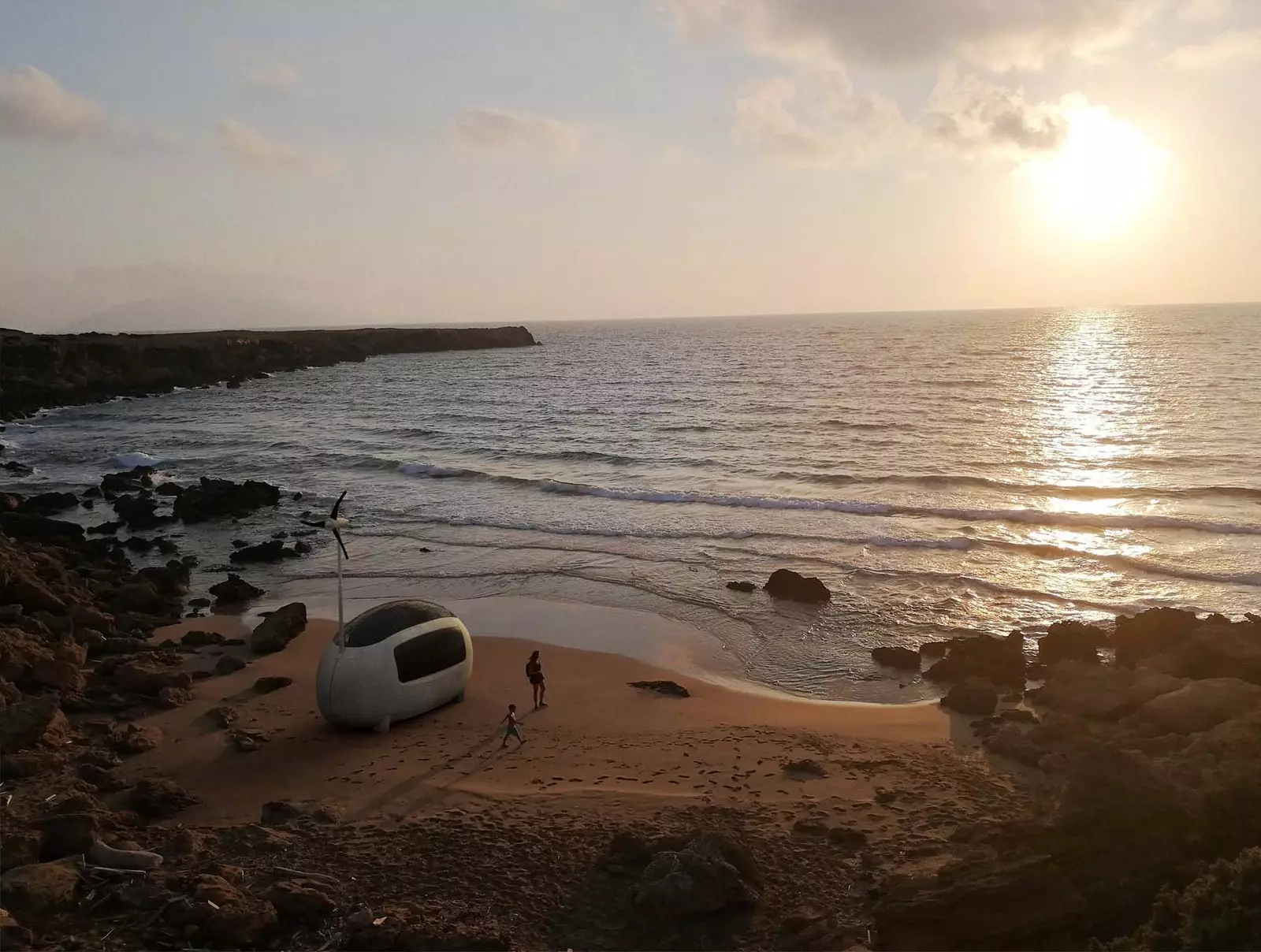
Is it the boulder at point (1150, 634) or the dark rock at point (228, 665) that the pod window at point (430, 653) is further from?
the boulder at point (1150, 634)

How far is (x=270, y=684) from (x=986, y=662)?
14342 millimetres

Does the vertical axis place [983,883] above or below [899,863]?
above

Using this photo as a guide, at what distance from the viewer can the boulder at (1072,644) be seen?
18234 mm

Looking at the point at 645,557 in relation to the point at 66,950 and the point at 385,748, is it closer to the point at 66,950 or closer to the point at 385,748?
the point at 385,748

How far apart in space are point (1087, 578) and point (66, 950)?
78.7 feet

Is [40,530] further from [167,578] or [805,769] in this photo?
[805,769]

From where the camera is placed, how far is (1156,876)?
8.74 meters

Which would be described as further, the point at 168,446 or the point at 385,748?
the point at 168,446

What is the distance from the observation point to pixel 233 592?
23594mm

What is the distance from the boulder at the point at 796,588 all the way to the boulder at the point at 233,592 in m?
14.2

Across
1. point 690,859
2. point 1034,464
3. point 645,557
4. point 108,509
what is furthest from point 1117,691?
point 108,509

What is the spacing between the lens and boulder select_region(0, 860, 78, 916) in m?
8.55

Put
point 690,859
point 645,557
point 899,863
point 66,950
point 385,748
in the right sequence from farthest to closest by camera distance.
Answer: point 645,557 < point 385,748 < point 899,863 < point 690,859 < point 66,950

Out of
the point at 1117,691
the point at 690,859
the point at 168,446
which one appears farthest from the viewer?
the point at 168,446
